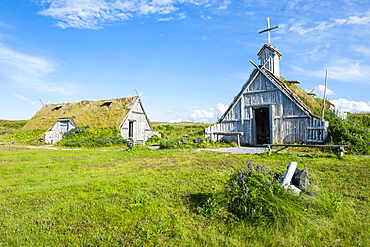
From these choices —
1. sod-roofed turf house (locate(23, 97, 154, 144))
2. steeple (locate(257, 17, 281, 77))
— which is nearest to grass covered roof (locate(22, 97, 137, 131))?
sod-roofed turf house (locate(23, 97, 154, 144))

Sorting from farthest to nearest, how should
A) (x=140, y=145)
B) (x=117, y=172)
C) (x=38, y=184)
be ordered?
(x=140, y=145) < (x=117, y=172) < (x=38, y=184)

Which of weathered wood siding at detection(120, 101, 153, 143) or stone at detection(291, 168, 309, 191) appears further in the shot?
weathered wood siding at detection(120, 101, 153, 143)

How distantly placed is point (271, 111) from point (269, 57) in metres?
5.51

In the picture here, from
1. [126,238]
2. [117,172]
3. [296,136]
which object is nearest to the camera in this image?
[126,238]

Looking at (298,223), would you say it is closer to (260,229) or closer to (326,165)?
(260,229)

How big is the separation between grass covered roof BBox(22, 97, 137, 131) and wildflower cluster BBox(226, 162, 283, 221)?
24605mm

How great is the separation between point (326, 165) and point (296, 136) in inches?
321

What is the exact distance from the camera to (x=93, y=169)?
11102mm

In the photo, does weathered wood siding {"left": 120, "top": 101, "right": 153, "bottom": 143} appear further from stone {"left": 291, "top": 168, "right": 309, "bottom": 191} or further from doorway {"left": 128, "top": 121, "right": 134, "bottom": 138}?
stone {"left": 291, "top": 168, "right": 309, "bottom": 191}

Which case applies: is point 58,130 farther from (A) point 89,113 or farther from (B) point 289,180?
(B) point 289,180

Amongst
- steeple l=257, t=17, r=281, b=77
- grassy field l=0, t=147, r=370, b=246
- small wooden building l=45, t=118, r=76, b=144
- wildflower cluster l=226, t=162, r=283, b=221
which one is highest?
steeple l=257, t=17, r=281, b=77

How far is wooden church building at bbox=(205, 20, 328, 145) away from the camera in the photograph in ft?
58.2

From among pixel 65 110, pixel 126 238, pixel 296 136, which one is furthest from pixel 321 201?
pixel 65 110

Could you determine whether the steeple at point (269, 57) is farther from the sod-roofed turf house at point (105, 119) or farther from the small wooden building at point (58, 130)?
the small wooden building at point (58, 130)
